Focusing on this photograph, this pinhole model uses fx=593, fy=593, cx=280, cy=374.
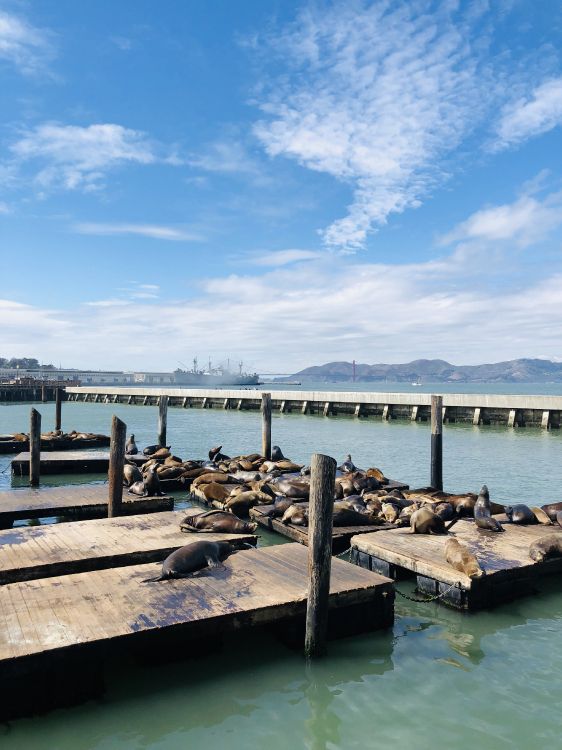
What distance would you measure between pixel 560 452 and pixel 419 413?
603 inches

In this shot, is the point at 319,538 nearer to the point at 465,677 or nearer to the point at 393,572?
the point at 465,677

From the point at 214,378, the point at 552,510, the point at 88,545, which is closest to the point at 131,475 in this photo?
the point at 88,545

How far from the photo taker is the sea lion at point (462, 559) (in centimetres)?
657

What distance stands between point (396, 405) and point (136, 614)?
35.0 meters

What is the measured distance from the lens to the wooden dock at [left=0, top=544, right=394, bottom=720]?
4.47 m

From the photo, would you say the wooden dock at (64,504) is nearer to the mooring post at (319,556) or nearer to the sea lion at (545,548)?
the mooring post at (319,556)

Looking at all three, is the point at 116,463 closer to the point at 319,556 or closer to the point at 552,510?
the point at 319,556

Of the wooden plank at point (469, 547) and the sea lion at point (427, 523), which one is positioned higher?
the sea lion at point (427, 523)

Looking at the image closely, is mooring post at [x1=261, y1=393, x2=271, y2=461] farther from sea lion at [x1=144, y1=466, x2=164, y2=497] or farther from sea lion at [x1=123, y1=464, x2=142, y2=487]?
sea lion at [x1=144, y1=466, x2=164, y2=497]

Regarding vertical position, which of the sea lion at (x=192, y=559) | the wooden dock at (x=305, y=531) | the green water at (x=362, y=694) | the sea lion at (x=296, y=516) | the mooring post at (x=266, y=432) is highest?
the mooring post at (x=266, y=432)

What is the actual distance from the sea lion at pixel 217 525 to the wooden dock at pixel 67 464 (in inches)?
335

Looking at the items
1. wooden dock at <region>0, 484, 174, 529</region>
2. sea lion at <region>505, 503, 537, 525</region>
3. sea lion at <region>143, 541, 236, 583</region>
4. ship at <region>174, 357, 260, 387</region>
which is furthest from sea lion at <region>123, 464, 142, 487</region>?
ship at <region>174, 357, 260, 387</region>

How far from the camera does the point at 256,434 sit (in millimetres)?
30375

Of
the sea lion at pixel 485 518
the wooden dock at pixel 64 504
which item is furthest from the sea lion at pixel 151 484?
the sea lion at pixel 485 518
